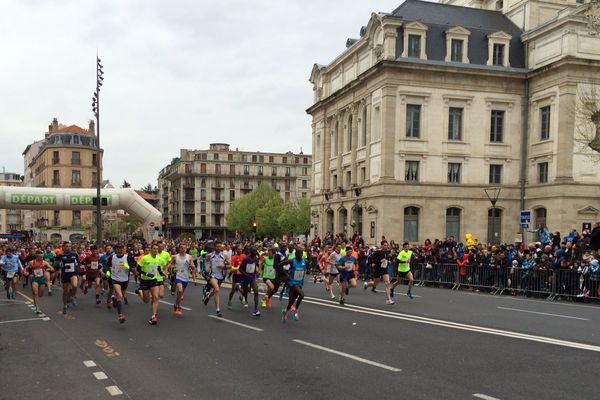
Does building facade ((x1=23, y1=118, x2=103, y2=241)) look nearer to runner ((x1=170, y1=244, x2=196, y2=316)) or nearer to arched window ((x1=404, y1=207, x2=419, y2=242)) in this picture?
arched window ((x1=404, y1=207, x2=419, y2=242))

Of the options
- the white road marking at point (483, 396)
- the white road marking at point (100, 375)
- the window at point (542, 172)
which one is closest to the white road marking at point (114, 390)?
the white road marking at point (100, 375)

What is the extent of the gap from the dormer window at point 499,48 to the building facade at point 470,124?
0.29 feet

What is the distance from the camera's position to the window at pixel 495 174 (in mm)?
44188

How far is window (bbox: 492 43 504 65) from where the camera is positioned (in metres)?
44.4

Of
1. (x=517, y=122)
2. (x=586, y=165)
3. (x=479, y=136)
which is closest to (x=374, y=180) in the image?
(x=479, y=136)

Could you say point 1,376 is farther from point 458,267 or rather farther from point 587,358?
point 458,267

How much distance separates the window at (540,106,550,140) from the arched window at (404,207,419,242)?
11.1 metres

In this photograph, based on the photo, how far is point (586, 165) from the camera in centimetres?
4059

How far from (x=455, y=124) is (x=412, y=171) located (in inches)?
206

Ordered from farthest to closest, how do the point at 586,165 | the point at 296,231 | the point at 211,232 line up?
the point at 211,232 → the point at 296,231 → the point at 586,165

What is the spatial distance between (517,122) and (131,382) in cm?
4222

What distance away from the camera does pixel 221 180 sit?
104 metres

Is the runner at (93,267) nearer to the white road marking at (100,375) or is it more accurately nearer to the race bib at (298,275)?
the race bib at (298,275)

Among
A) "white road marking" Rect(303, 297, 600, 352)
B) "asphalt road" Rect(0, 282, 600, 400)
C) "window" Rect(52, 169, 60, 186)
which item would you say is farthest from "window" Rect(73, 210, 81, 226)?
"white road marking" Rect(303, 297, 600, 352)
